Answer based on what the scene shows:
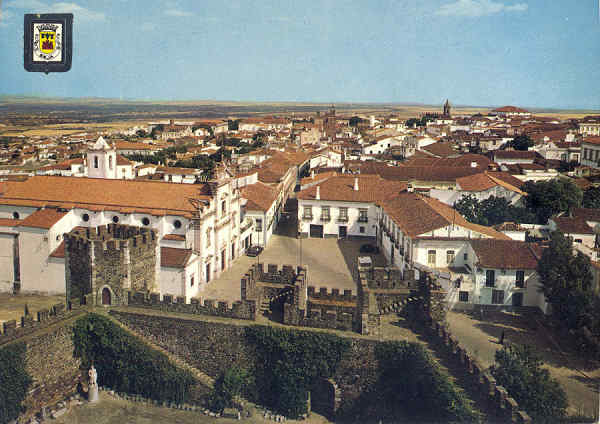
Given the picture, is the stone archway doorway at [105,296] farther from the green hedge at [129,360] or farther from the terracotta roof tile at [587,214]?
the terracotta roof tile at [587,214]

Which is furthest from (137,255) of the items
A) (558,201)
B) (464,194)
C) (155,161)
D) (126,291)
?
(155,161)

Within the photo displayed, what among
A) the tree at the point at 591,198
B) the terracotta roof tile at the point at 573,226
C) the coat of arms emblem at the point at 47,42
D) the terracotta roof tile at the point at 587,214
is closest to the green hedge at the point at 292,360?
the coat of arms emblem at the point at 47,42

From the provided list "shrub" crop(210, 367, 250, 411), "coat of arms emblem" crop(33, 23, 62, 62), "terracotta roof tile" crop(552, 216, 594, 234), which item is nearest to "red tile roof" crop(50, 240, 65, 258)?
"shrub" crop(210, 367, 250, 411)

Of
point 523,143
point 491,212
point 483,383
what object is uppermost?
point 523,143

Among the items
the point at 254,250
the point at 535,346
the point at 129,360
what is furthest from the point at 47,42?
the point at 254,250

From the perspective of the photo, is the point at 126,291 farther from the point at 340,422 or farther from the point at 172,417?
the point at 340,422

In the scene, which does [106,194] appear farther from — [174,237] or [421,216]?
[421,216]
